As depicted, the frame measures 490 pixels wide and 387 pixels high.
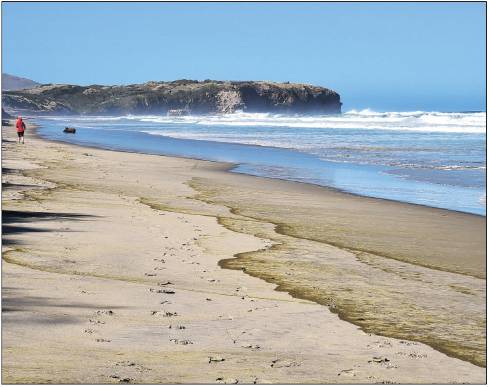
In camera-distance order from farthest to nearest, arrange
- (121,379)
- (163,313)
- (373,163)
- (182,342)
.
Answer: (373,163)
(163,313)
(182,342)
(121,379)

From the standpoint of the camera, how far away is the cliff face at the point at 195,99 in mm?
145875

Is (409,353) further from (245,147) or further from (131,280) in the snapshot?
(245,147)

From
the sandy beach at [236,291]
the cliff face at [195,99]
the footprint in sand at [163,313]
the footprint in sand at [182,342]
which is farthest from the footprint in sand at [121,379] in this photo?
the cliff face at [195,99]

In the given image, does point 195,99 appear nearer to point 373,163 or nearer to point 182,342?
point 373,163

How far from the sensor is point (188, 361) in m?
7.00

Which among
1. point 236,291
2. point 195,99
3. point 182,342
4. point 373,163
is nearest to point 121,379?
point 182,342

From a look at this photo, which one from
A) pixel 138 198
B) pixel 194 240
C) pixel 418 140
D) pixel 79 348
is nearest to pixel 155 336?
pixel 79 348

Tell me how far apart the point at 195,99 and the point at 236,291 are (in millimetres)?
141638

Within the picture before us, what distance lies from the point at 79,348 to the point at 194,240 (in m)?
6.27

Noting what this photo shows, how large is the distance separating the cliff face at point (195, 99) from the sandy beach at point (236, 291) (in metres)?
125

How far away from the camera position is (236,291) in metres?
9.88

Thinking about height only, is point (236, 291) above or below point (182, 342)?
below

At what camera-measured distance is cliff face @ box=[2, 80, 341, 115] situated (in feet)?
479

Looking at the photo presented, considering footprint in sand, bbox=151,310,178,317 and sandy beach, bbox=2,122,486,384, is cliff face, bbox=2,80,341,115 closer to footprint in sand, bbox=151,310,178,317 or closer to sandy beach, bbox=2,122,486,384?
sandy beach, bbox=2,122,486,384
